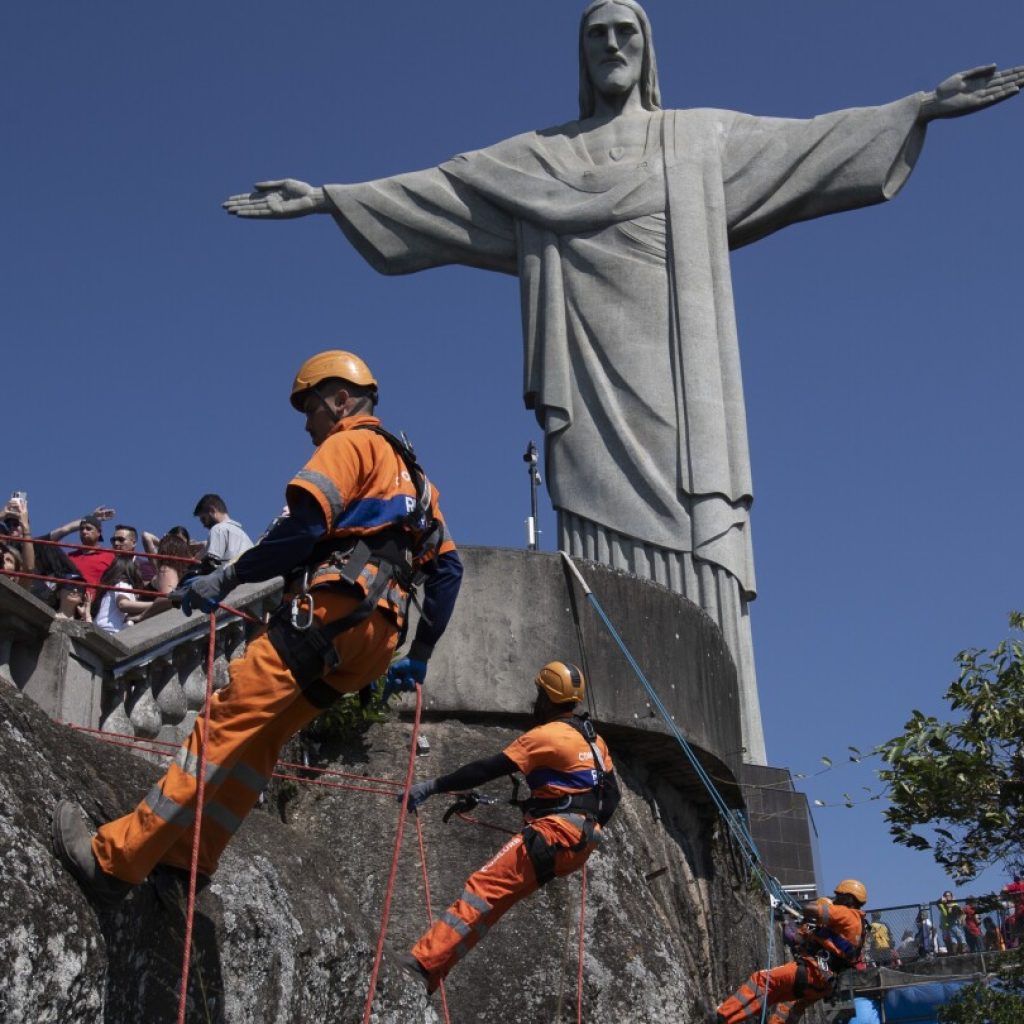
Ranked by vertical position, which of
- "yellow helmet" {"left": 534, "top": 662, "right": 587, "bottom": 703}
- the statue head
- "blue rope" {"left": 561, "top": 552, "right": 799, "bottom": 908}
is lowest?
"yellow helmet" {"left": 534, "top": 662, "right": 587, "bottom": 703}

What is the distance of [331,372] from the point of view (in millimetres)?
5551

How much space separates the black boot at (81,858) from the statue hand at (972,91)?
13336mm

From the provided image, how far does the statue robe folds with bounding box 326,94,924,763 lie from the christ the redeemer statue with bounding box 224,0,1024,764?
0.02m

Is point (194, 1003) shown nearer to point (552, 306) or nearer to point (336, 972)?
point (336, 972)

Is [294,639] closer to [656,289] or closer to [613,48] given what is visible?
[656,289]

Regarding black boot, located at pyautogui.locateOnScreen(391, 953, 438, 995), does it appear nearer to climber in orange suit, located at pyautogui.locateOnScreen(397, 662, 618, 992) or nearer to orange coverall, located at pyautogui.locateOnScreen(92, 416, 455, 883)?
climber in orange suit, located at pyautogui.locateOnScreen(397, 662, 618, 992)

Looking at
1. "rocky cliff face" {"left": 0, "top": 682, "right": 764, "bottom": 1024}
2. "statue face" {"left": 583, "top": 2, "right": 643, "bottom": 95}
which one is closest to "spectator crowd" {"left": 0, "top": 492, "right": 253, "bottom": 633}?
"rocky cliff face" {"left": 0, "top": 682, "right": 764, "bottom": 1024}

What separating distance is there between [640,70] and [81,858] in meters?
13.8

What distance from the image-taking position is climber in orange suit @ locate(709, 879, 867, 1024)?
357 inches

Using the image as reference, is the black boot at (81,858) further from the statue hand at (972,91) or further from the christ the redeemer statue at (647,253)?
the statue hand at (972,91)

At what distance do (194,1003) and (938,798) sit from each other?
562cm

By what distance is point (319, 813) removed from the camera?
27.0 feet

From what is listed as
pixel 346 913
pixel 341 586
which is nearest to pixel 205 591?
pixel 341 586

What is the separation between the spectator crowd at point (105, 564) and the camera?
8914mm
